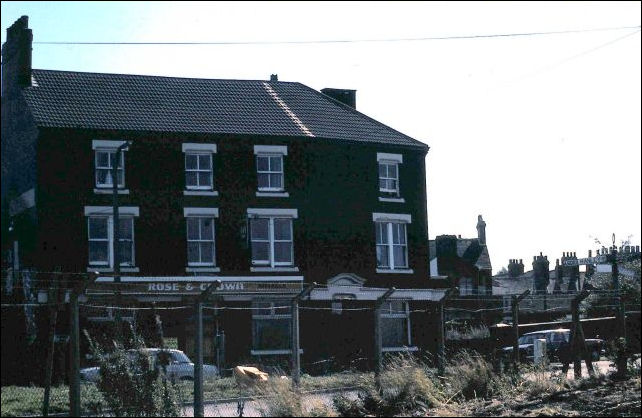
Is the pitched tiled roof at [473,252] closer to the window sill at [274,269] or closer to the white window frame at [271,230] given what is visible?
the white window frame at [271,230]

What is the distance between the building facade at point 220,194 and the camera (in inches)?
1519

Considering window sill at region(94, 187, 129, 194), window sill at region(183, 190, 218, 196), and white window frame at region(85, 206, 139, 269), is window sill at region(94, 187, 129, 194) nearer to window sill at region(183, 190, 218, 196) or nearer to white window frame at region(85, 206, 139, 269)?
white window frame at region(85, 206, 139, 269)

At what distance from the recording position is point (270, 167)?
4181 centimetres

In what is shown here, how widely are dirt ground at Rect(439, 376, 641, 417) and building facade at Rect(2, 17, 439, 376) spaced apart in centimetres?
2044

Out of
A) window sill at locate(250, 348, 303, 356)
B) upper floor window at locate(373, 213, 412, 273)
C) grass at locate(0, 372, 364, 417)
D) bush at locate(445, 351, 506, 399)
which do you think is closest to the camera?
grass at locate(0, 372, 364, 417)

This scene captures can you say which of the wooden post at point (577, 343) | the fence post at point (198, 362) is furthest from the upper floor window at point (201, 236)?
the fence post at point (198, 362)

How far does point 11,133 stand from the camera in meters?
42.5

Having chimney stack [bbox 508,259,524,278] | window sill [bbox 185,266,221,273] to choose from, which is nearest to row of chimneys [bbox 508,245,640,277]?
chimney stack [bbox 508,259,524,278]

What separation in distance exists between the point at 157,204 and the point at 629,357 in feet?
77.4

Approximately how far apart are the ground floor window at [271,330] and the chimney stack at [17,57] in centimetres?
1364

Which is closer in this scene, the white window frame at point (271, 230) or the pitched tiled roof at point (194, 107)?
the pitched tiled roof at point (194, 107)

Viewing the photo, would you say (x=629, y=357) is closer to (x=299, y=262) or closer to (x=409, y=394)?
(x=409, y=394)

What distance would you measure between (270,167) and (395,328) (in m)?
8.84

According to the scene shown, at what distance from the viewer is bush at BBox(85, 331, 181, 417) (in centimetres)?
1382
